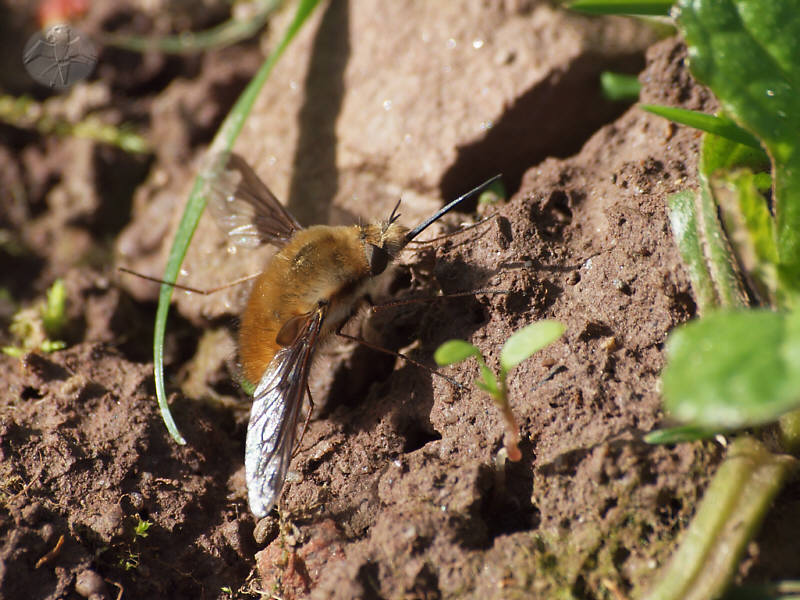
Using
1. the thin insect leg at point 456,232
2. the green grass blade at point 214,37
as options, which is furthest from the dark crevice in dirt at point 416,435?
the green grass blade at point 214,37

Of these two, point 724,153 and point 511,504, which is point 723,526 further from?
point 724,153

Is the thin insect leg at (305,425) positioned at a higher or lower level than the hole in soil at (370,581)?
lower

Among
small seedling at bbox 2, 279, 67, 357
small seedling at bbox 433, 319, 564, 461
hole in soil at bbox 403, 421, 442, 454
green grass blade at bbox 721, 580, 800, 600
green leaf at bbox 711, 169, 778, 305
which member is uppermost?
green leaf at bbox 711, 169, 778, 305

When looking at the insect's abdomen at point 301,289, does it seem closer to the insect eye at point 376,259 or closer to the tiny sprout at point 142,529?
the insect eye at point 376,259

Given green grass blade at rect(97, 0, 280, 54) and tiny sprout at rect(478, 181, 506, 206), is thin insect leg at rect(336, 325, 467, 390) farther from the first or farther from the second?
green grass blade at rect(97, 0, 280, 54)

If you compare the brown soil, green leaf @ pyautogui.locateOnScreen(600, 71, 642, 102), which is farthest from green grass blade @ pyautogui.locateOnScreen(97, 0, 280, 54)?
green leaf @ pyautogui.locateOnScreen(600, 71, 642, 102)

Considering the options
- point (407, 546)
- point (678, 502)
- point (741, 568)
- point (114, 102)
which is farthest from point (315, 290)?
point (114, 102)
